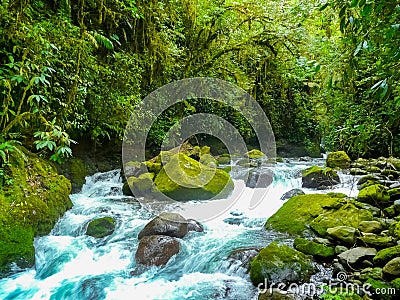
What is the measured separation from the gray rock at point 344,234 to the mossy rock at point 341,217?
25cm

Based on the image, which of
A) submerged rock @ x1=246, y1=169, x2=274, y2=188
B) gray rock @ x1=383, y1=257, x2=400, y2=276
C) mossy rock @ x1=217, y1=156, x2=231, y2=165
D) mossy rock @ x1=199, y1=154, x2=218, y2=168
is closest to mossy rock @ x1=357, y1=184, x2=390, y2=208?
gray rock @ x1=383, y1=257, x2=400, y2=276

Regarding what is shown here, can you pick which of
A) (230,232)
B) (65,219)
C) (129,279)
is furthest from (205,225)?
(65,219)

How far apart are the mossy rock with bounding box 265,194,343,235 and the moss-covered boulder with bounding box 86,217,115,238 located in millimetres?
2514

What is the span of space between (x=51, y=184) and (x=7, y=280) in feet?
6.42

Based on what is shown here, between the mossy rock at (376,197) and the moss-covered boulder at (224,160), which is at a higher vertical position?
the moss-covered boulder at (224,160)

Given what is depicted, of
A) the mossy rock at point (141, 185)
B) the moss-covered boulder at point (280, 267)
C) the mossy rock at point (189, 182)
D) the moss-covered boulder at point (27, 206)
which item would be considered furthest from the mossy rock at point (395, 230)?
the mossy rock at point (141, 185)

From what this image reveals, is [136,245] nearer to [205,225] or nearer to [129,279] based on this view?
[129,279]

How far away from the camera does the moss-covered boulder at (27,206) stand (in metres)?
3.61

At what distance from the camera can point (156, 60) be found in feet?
25.4

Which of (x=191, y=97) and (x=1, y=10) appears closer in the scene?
(x=1, y=10)

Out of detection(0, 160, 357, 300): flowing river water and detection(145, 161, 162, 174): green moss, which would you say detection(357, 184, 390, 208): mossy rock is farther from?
detection(145, 161, 162, 174): green moss

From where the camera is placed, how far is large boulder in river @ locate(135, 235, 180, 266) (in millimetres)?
3790

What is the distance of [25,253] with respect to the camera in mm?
3648

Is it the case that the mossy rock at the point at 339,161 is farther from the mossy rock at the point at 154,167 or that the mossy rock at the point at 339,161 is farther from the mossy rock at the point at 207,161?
the mossy rock at the point at 154,167
